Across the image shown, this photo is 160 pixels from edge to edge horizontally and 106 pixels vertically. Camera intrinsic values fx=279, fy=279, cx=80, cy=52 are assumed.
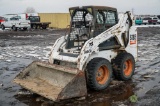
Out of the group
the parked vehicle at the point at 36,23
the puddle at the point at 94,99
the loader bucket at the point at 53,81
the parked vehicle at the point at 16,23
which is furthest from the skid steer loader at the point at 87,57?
the parked vehicle at the point at 36,23

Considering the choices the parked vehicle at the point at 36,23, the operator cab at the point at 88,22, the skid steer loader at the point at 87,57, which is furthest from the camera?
the parked vehicle at the point at 36,23

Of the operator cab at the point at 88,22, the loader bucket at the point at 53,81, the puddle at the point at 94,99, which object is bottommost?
the puddle at the point at 94,99

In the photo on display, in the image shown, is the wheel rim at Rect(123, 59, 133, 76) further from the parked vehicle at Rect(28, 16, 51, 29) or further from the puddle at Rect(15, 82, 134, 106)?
the parked vehicle at Rect(28, 16, 51, 29)

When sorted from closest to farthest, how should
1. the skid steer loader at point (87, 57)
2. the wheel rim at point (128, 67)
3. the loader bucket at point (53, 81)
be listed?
the loader bucket at point (53, 81) → the skid steer loader at point (87, 57) → the wheel rim at point (128, 67)

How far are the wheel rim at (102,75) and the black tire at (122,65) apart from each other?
0.66 m

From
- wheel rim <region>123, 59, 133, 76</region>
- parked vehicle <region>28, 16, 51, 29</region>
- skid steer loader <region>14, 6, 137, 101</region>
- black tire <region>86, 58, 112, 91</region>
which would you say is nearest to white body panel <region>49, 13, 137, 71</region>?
skid steer loader <region>14, 6, 137, 101</region>

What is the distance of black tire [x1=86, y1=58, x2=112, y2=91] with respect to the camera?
732 centimetres

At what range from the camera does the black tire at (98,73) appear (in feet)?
24.0

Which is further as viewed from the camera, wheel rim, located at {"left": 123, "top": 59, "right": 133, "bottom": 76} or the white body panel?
wheel rim, located at {"left": 123, "top": 59, "right": 133, "bottom": 76}

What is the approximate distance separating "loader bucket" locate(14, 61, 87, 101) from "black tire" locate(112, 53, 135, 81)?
1.92 m

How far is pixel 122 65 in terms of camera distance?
27.6 ft

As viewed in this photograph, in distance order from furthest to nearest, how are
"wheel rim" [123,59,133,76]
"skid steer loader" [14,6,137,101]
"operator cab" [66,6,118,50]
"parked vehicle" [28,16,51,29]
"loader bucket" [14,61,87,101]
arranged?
"parked vehicle" [28,16,51,29] < "wheel rim" [123,59,133,76] < "operator cab" [66,6,118,50] < "skid steer loader" [14,6,137,101] < "loader bucket" [14,61,87,101]

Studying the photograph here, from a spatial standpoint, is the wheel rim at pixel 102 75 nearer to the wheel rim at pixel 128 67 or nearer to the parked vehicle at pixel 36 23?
the wheel rim at pixel 128 67

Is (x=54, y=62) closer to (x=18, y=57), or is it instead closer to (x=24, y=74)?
(x=24, y=74)
